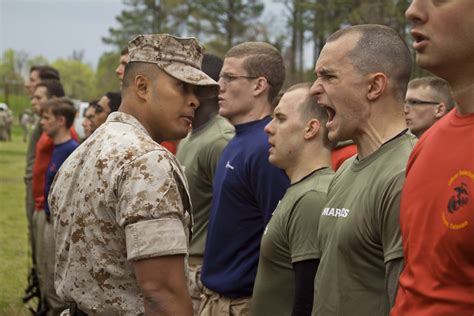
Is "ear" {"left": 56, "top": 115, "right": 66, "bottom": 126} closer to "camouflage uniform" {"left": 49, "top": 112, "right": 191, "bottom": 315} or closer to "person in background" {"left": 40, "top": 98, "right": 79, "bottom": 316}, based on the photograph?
"person in background" {"left": 40, "top": 98, "right": 79, "bottom": 316}

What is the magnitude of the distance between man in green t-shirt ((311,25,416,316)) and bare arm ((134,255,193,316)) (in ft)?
2.16

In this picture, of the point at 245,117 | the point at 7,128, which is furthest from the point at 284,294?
the point at 7,128

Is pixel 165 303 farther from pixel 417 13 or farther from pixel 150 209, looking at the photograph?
pixel 417 13

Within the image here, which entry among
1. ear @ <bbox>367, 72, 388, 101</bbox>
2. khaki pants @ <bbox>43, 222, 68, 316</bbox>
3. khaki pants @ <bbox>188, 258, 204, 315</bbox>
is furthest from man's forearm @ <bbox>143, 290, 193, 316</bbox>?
khaki pants @ <bbox>43, 222, 68, 316</bbox>

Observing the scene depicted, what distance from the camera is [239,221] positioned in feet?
18.1

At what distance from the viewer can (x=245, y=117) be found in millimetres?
5895

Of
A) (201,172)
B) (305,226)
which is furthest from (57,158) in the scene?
(305,226)

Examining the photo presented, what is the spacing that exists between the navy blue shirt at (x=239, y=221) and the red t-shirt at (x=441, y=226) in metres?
2.32

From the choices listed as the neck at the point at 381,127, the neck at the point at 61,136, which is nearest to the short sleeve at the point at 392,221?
the neck at the point at 381,127

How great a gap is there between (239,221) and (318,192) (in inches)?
41.5

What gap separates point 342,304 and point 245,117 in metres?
2.39

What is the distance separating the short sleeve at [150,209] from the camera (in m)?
3.54

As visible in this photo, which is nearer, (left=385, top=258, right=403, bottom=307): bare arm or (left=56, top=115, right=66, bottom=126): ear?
(left=385, top=258, right=403, bottom=307): bare arm

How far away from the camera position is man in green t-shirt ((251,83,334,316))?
4281 millimetres
